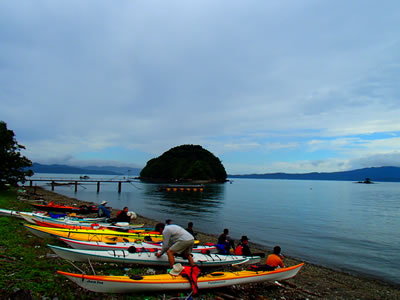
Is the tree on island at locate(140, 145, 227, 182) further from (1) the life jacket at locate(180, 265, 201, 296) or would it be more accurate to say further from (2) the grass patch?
(1) the life jacket at locate(180, 265, 201, 296)

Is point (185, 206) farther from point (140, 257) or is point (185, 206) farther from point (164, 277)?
point (164, 277)

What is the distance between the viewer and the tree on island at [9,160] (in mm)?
33438

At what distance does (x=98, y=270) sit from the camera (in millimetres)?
9359

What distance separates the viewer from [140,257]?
33.2 feet

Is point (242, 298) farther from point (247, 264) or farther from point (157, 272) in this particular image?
point (247, 264)

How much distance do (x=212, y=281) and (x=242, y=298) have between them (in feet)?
4.04

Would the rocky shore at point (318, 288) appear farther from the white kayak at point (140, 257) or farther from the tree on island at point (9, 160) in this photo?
the tree on island at point (9, 160)

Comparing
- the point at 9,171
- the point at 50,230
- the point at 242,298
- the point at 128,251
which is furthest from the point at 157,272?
the point at 9,171

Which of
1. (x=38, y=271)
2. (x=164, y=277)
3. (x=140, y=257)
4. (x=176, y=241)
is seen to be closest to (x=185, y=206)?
(x=140, y=257)

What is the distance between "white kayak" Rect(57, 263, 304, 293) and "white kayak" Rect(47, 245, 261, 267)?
1.78 m

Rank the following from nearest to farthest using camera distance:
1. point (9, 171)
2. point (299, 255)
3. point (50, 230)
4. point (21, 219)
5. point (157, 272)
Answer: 1. point (157, 272)
2. point (50, 230)
3. point (21, 219)
4. point (299, 255)
5. point (9, 171)

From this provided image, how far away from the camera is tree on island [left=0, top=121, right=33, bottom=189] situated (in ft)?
110

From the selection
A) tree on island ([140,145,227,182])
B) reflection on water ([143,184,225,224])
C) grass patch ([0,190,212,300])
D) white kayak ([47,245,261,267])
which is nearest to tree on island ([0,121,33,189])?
reflection on water ([143,184,225,224])

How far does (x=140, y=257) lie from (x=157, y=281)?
266 centimetres
